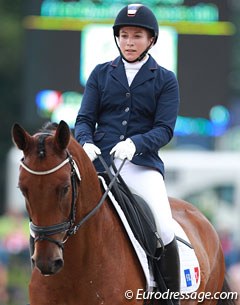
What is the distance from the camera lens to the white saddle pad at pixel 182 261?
21.5 feet

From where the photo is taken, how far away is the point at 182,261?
7141mm

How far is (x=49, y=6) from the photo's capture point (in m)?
13.7

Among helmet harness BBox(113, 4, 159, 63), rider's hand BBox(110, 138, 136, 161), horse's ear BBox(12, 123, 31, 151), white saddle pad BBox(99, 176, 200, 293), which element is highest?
helmet harness BBox(113, 4, 159, 63)

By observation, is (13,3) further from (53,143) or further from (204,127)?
(53,143)

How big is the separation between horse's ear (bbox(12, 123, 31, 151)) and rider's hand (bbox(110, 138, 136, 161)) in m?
0.82

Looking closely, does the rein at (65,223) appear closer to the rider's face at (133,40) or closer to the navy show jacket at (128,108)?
the navy show jacket at (128,108)

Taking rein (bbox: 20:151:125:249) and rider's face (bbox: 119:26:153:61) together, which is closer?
rein (bbox: 20:151:125:249)

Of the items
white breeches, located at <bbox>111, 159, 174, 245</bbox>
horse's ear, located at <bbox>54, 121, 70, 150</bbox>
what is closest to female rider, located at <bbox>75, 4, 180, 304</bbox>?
white breeches, located at <bbox>111, 159, 174, 245</bbox>

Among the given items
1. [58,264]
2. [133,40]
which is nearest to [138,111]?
[133,40]

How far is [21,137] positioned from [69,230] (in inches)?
24.8

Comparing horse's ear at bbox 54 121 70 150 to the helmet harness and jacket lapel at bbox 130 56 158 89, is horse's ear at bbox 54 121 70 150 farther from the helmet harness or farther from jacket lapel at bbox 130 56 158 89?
the helmet harness

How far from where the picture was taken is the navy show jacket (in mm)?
6883

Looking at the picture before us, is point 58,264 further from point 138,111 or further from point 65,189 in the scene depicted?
point 138,111

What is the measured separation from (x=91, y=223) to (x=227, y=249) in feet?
30.3
